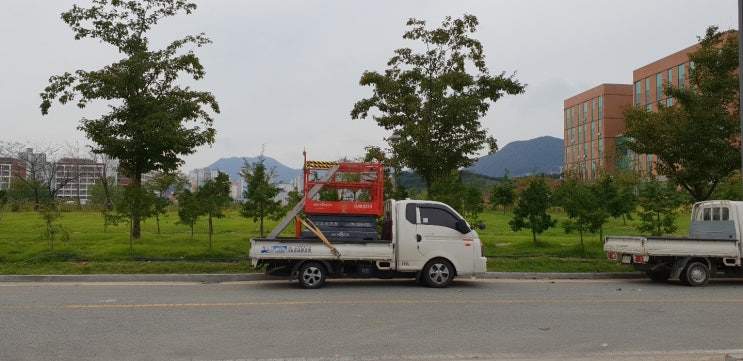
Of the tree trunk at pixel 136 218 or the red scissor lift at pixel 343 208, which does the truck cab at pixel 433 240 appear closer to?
the red scissor lift at pixel 343 208

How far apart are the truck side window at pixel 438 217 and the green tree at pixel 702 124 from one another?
8.02 m

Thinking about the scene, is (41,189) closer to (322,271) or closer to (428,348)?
(322,271)

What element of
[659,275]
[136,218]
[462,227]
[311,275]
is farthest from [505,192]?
[136,218]

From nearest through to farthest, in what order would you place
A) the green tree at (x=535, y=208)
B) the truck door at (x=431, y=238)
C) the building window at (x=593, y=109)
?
the truck door at (x=431, y=238), the green tree at (x=535, y=208), the building window at (x=593, y=109)

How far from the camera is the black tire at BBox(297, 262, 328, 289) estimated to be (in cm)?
1239

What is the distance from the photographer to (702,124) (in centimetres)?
1683

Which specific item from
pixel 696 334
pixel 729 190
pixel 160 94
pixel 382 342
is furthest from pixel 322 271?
pixel 729 190

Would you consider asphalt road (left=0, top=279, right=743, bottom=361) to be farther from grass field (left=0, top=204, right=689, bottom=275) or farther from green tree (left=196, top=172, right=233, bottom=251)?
green tree (left=196, top=172, right=233, bottom=251)

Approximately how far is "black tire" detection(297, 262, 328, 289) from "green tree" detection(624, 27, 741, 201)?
426 inches

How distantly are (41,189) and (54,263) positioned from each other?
49587 mm

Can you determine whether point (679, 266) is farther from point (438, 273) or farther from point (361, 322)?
point (361, 322)

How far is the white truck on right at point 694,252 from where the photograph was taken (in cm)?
1366

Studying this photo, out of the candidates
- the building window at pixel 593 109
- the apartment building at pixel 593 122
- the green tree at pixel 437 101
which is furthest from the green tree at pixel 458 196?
the building window at pixel 593 109

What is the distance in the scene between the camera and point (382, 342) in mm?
7441
